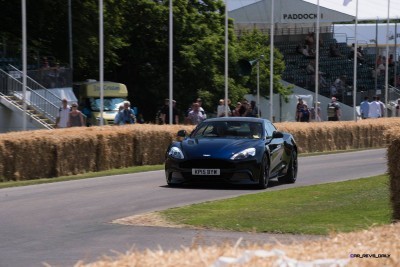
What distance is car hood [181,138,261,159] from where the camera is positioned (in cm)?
1872

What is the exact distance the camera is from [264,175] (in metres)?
19.1

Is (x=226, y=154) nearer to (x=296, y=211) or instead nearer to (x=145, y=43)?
(x=296, y=211)

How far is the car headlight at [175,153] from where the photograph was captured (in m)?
18.9

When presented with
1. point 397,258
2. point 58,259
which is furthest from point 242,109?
point 397,258

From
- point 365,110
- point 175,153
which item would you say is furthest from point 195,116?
point 365,110

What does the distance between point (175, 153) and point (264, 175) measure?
1.76 m

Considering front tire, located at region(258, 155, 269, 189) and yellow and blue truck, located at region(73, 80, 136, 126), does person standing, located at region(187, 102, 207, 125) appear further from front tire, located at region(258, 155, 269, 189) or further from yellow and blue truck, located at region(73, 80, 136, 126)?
front tire, located at region(258, 155, 269, 189)

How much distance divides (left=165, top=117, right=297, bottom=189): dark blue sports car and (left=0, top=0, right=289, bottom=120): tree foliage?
26.1m

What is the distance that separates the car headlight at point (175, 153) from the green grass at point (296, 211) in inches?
76.4

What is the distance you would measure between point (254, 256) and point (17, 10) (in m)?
41.7

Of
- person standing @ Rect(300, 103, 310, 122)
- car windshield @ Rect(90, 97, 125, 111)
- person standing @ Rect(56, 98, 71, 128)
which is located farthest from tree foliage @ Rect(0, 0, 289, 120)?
person standing @ Rect(56, 98, 71, 128)

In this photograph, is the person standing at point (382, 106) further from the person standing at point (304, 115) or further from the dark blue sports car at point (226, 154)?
the dark blue sports car at point (226, 154)

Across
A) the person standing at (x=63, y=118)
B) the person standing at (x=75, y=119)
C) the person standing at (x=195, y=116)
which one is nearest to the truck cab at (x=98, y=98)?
the person standing at (x=195, y=116)

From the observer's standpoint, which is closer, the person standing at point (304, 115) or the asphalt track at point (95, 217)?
the asphalt track at point (95, 217)
